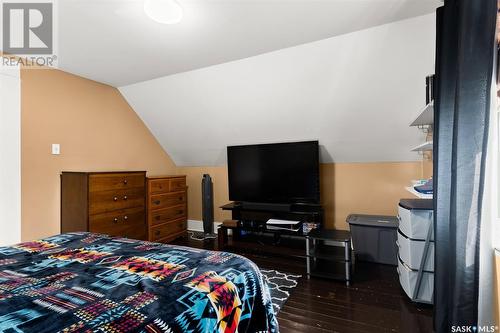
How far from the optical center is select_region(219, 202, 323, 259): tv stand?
10.6ft

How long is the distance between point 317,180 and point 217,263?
7.45 feet

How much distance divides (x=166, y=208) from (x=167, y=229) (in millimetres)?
324

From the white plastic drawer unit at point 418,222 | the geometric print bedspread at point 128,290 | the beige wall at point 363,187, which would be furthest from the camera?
the beige wall at point 363,187

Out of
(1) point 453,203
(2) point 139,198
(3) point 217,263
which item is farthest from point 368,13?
(2) point 139,198

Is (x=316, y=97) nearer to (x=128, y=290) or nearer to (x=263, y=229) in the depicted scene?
(x=263, y=229)

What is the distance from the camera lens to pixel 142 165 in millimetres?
3986

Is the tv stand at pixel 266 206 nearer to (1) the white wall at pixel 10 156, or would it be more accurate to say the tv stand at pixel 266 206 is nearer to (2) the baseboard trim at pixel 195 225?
(2) the baseboard trim at pixel 195 225

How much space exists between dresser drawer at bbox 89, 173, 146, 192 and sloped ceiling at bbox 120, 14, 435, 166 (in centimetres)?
107

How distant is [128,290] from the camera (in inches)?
37.6

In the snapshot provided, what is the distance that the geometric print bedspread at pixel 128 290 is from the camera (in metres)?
0.77

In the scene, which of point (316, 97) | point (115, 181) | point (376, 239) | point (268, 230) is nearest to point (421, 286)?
point (376, 239)

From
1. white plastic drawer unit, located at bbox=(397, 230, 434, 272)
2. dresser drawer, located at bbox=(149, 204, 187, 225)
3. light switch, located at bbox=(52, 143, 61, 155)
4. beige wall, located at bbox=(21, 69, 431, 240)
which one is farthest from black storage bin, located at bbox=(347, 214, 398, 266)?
light switch, located at bbox=(52, 143, 61, 155)

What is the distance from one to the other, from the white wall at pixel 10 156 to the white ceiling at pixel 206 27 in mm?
546

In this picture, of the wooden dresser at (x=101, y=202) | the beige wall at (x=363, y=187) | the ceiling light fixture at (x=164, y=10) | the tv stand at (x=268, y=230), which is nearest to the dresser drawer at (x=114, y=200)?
the wooden dresser at (x=101, y=202)
